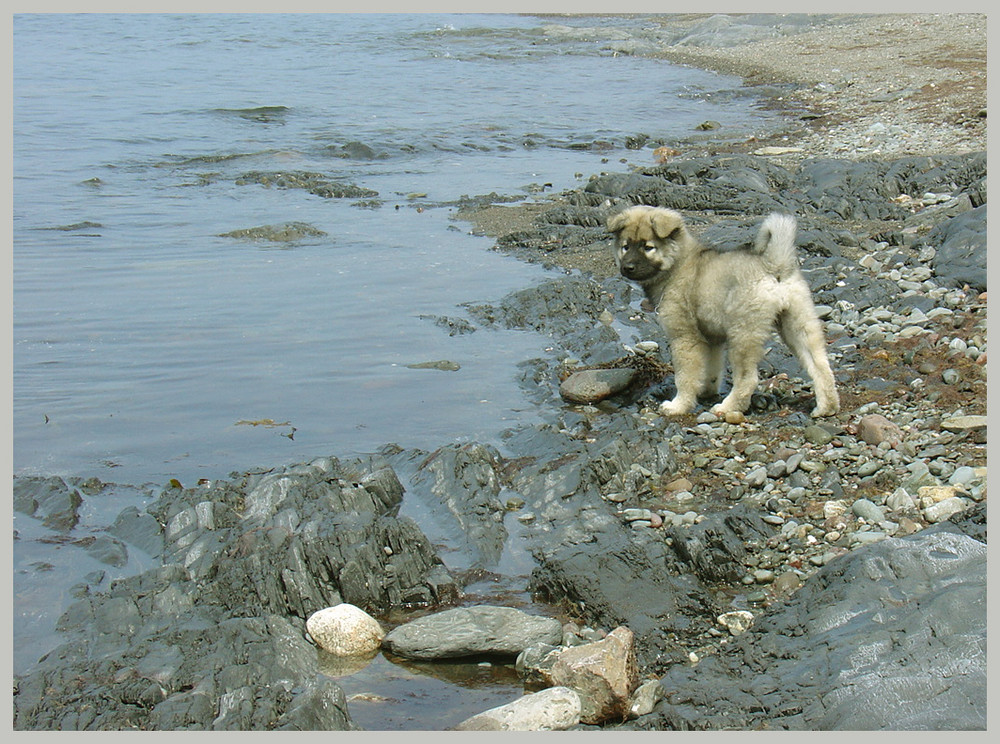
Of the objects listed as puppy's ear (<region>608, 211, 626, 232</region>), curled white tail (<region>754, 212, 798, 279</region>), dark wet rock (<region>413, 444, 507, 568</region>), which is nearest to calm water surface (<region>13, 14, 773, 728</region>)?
dark wet rock (<region>413, 444, 507, 568</region>)

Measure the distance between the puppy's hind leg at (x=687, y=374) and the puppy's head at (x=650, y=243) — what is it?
1.80 feet

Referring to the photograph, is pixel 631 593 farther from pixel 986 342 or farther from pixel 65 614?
pixel 986 342

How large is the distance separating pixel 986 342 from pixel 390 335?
4454mm

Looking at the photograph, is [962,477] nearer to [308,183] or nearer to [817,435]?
[817,435]

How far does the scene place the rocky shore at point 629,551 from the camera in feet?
11.3

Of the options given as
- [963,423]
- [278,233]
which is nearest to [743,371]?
[963,423]

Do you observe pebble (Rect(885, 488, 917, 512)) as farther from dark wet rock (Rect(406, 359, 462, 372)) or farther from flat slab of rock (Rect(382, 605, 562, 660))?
dark wet rock (Rect(406, 359, 462, 372))

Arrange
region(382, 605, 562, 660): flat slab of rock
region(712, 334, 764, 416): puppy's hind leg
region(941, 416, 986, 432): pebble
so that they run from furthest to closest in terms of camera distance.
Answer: region(712, 334, 764, 416): puppy's hind leg → region(941, 416, 986, 432): pebble → region(382, 605, 562, 660): flat slab of rock

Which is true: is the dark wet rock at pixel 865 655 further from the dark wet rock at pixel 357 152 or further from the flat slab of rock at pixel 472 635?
the dark wet rock at pixel 357 152

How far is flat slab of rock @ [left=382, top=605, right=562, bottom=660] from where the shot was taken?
13.1 feet

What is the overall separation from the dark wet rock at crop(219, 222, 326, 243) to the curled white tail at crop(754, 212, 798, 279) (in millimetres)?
6732

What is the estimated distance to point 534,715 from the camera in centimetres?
346

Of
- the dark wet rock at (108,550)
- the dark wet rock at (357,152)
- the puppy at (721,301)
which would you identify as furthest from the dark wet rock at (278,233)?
the dark wet rock at (108,550)

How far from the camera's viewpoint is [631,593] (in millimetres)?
4316
